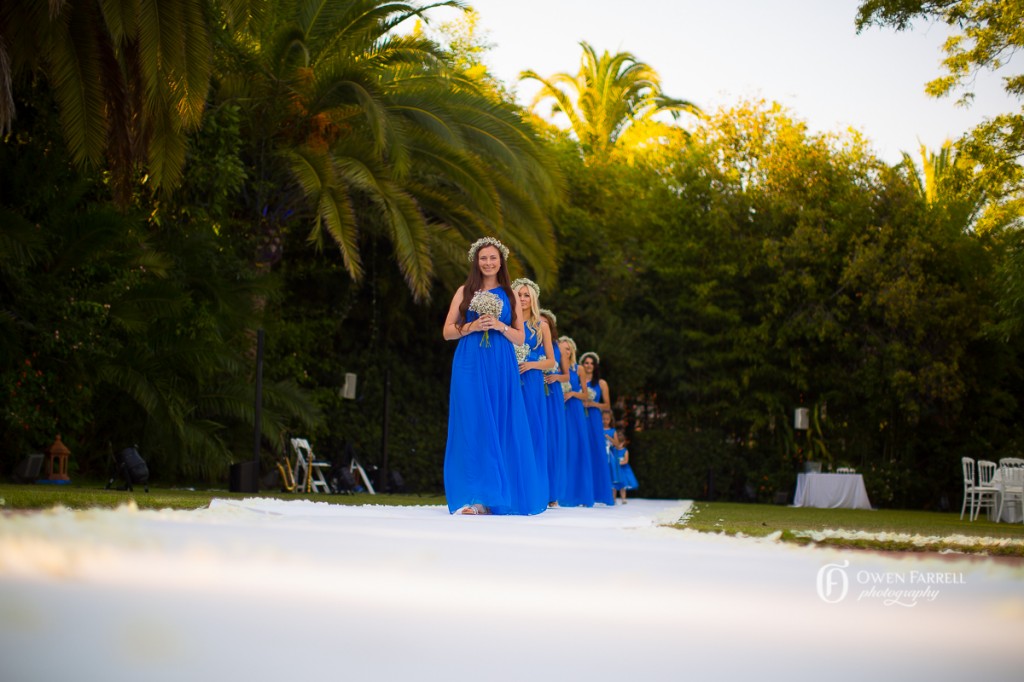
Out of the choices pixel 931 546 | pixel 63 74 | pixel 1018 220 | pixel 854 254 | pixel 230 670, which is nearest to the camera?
pixel 230 670

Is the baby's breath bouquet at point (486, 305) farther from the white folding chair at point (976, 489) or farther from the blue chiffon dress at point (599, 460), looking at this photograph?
the white folding chair at point (976, 489)

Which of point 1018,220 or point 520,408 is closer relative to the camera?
point 520,408

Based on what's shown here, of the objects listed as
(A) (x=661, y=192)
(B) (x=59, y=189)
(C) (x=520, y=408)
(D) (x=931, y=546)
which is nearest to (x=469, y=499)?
(C) (x=520, y=408)

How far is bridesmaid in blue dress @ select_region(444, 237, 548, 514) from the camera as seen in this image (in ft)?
29.4

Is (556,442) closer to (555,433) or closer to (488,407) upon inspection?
(555,433)

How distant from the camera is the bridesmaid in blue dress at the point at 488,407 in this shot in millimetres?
8953

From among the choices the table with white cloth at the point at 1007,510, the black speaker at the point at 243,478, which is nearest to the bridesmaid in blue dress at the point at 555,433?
the black speaker at the point at 243,478

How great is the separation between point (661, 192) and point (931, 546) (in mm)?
18154

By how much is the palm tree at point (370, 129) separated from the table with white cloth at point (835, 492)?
7629mm

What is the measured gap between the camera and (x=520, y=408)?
9617mm

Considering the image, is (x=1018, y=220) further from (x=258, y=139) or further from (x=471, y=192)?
(x=258, y=139)

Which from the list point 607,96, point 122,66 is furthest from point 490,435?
point 607,96

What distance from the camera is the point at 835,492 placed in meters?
21.0

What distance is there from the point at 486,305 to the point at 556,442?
3.90m
